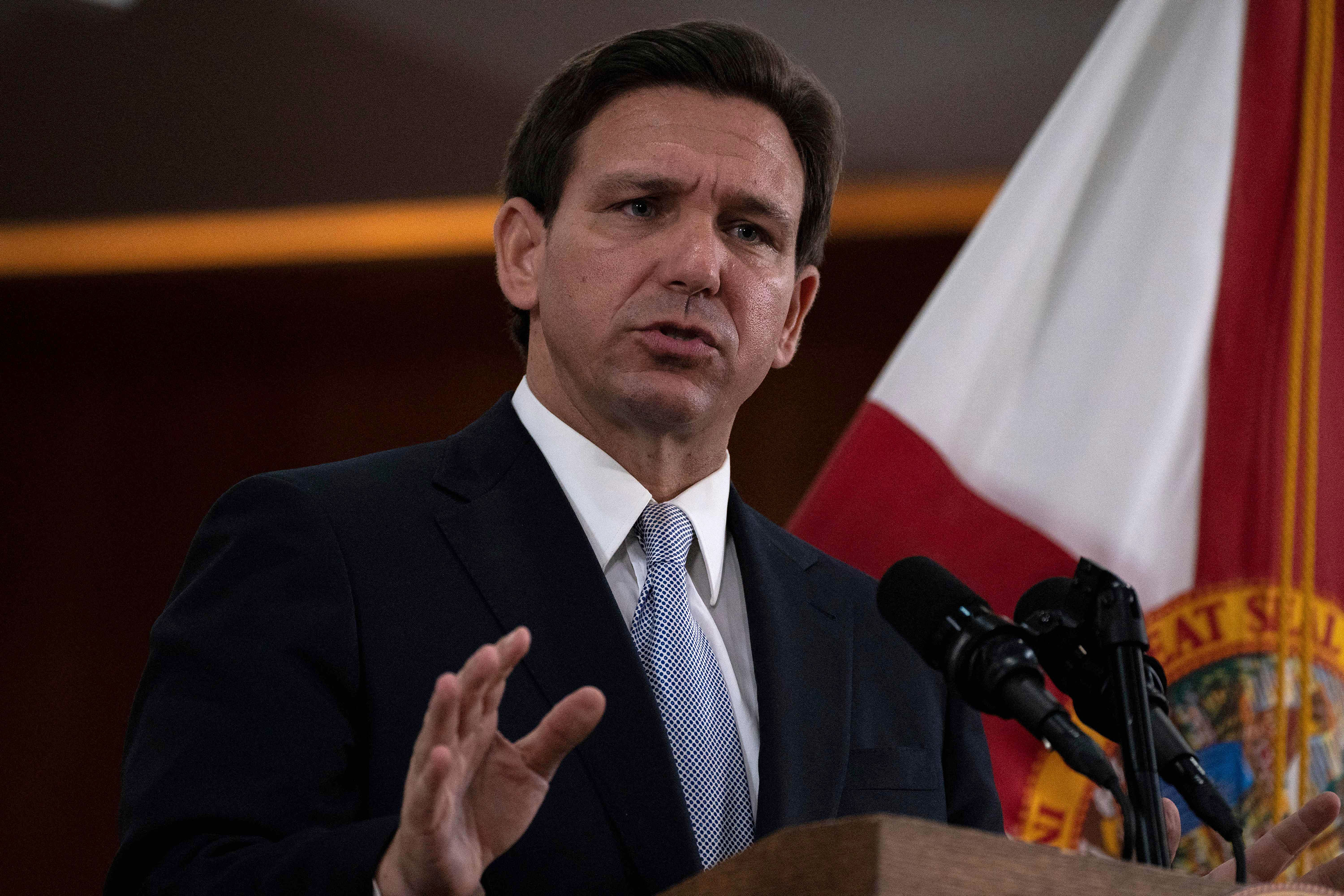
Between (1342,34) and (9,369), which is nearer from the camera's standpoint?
(1342,34)

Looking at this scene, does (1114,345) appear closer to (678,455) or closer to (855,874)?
(678,455)

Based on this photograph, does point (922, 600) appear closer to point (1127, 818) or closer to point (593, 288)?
point (1127, 818)

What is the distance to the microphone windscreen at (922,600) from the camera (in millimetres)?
1142

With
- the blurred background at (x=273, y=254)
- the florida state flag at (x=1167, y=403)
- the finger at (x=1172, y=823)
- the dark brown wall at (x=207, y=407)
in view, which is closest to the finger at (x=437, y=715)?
the finger at (x=1172, y=823)

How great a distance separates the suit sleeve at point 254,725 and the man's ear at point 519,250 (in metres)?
0.47

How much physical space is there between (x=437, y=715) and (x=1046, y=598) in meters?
0.51

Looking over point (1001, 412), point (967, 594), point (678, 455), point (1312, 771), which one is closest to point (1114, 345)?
point (1001, 412)

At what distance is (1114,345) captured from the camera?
2.59m

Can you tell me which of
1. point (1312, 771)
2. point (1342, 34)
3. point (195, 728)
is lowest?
point (1312, 771)

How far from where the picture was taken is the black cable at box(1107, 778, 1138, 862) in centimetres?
97

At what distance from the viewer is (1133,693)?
1022mm

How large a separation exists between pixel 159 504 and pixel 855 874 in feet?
11.7

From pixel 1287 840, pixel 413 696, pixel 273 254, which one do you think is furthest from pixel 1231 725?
pixel 273 254

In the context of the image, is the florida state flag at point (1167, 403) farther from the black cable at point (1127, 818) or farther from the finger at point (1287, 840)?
the black cable at point (1127, 818)
